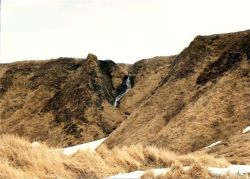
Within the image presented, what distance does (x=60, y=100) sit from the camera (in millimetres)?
58125

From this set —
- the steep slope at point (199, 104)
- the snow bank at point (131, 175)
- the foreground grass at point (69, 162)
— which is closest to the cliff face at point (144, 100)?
the steep slope at point (199, 104)

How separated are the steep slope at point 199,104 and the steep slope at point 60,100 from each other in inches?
483

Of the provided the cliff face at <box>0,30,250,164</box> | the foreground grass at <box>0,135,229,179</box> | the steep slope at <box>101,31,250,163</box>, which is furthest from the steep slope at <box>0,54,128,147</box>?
the foreground grass at <box>0,135,229,179</box>

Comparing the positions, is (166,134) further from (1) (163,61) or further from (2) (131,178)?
(1) (163,61)

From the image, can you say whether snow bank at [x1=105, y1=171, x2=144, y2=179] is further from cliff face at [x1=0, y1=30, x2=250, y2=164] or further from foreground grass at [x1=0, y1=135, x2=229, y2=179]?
cliff face at [x1=0, y1=30, x2=250, y2=164]

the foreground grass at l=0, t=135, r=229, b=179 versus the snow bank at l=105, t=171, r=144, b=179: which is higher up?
the foreground grass at l=0, t=135, r=229, b=179

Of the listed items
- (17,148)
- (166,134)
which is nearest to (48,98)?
(166,134)

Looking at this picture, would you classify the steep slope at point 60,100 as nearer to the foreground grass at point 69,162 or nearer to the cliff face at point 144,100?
the cliff face at point 144,100

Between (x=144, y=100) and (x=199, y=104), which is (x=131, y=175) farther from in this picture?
(x=144, y=100)

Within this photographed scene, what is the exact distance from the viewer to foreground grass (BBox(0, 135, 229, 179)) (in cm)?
708

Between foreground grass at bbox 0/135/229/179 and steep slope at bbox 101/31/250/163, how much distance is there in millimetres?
7957

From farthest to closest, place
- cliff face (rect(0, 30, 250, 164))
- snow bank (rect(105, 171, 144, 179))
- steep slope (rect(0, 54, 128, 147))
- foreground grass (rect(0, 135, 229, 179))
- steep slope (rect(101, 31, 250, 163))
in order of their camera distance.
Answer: steep slope (rect(0, 54, 128, 147))
cliff face (rect(0, 30, 250, 164))
steep slope (rect(101, 31, 250, 163))
snow bank (rect(105, 171, 144, 179))
foreground grass (rect(0, 135, 229, 179))

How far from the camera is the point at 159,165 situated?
8.51 metres

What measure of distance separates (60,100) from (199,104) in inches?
1345
